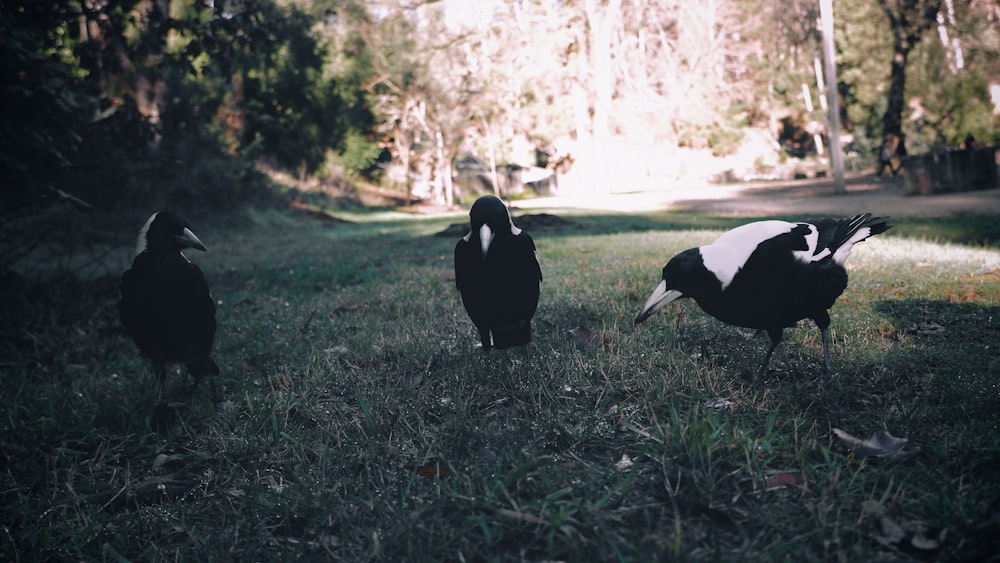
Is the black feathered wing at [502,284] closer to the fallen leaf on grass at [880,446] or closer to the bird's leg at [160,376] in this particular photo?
the fallen leaf on grass at [880,446]

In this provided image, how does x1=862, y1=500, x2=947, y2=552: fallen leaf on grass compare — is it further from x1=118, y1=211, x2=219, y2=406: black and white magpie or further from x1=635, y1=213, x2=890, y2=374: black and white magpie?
Answer: x1=118, y1=211, x2=219, y2=406: black and white magpie

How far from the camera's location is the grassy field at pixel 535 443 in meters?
2.01

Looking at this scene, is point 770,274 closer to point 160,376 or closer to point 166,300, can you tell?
point 166,300

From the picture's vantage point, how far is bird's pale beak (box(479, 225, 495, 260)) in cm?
330

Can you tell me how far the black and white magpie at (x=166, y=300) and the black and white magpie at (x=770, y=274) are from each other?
2452mm

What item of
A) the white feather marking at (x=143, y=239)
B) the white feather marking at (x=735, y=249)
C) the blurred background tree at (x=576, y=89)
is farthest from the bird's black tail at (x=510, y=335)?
the blurred background tree at (x=576, y=89)

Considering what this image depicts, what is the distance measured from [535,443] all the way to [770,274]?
1424 mm

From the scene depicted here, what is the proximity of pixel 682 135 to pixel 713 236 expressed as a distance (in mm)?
29064

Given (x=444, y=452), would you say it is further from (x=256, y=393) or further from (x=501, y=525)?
(x=256, y=393)

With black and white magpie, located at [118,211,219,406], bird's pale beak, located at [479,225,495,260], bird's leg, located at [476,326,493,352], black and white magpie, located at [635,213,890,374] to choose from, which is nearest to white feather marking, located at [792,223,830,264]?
black and white magpie, located at [635,213,890,374]

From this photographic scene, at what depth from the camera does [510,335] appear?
3.55 m

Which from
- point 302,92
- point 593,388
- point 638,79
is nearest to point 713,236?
point 593,388

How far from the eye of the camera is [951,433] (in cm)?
241

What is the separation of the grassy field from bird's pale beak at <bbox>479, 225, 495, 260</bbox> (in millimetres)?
673
